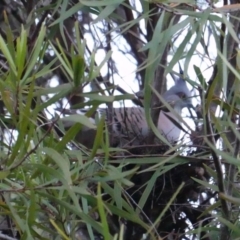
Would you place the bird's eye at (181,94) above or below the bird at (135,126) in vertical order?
above

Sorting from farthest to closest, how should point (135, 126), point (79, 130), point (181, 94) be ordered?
point (181, 94)
point (135, 126)
point (79, 130)

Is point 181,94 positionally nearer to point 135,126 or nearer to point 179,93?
point 179,93

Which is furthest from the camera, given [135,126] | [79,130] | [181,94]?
[181,94]

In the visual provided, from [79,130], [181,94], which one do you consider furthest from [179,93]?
[79,130]

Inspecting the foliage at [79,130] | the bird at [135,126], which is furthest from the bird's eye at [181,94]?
the foliage at [79,130]

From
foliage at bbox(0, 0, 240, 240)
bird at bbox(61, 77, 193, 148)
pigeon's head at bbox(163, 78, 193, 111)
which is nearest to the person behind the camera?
foliage at bbox(0, 0, 240, 240)

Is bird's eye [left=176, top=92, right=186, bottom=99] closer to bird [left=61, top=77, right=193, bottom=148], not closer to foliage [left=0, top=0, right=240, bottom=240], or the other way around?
bird [left=61, top=77, right=193, bottom=148]

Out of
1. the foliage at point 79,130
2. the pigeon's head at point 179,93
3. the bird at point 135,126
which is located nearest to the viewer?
the foliage at point 79,130

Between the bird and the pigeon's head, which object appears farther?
the pigeon's head

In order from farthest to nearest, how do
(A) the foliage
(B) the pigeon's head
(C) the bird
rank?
(B) the pigeon's head
(C) the bird
(A) the foliage

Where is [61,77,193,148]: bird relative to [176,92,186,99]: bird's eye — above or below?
below

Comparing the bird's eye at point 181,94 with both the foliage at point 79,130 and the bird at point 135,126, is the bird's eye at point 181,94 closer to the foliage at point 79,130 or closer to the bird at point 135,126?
the bird at point 135,126

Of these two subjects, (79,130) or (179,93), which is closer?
(79,130)

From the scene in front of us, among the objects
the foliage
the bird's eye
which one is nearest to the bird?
the bird's eye
